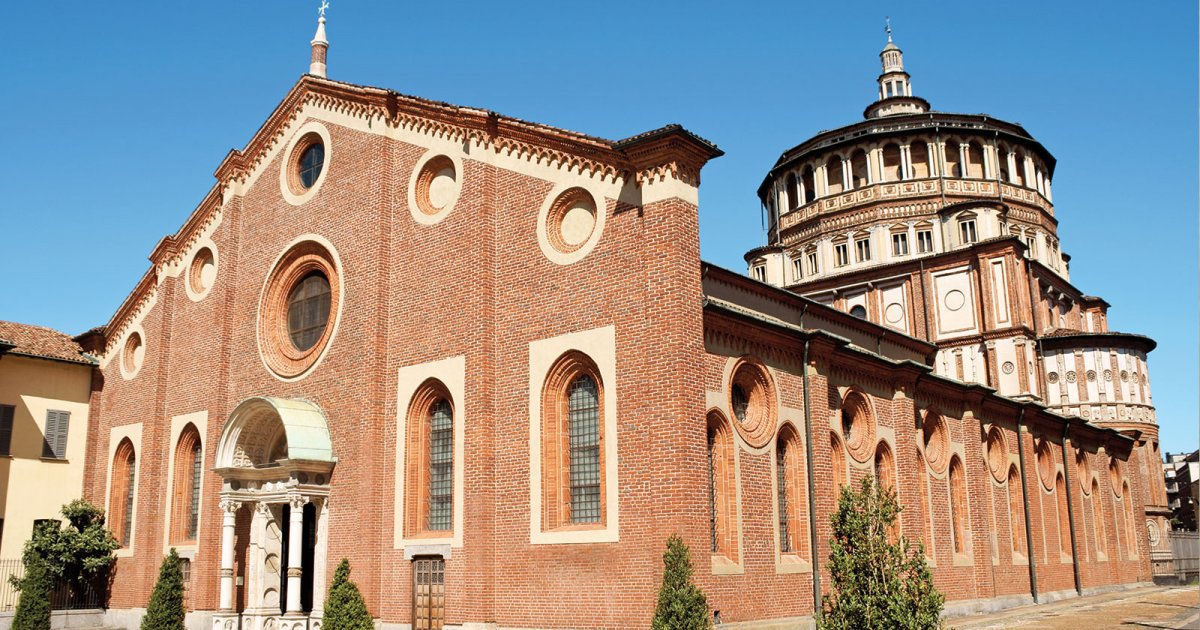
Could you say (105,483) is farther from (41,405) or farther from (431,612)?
(431,612)

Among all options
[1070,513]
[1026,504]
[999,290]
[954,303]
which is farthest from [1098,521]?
[954,303]

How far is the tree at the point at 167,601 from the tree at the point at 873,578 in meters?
15.8

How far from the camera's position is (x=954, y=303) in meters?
40.2

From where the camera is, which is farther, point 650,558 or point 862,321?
point 862,321

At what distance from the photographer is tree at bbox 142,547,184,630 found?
2300 centimetres

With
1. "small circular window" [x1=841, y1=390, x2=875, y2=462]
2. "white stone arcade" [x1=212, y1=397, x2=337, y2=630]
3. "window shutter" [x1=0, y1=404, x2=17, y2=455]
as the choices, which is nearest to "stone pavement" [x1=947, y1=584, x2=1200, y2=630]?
"small circular window" [x1=841, y1=390, x2=875, y2=462]

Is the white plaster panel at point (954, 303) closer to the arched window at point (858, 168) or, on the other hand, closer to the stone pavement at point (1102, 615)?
the arched window at point (858, 168)

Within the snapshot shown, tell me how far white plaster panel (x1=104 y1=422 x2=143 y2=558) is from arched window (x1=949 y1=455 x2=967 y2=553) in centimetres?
2244

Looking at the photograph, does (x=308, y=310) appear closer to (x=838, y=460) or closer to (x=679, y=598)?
(x=679, y=598)

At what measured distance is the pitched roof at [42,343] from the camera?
28.3 meters

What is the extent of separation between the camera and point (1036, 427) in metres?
34.0

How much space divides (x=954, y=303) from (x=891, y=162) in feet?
25.9

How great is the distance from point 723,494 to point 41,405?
67.9 feet

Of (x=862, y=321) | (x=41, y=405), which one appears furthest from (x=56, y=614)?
(x=862, y=321)
